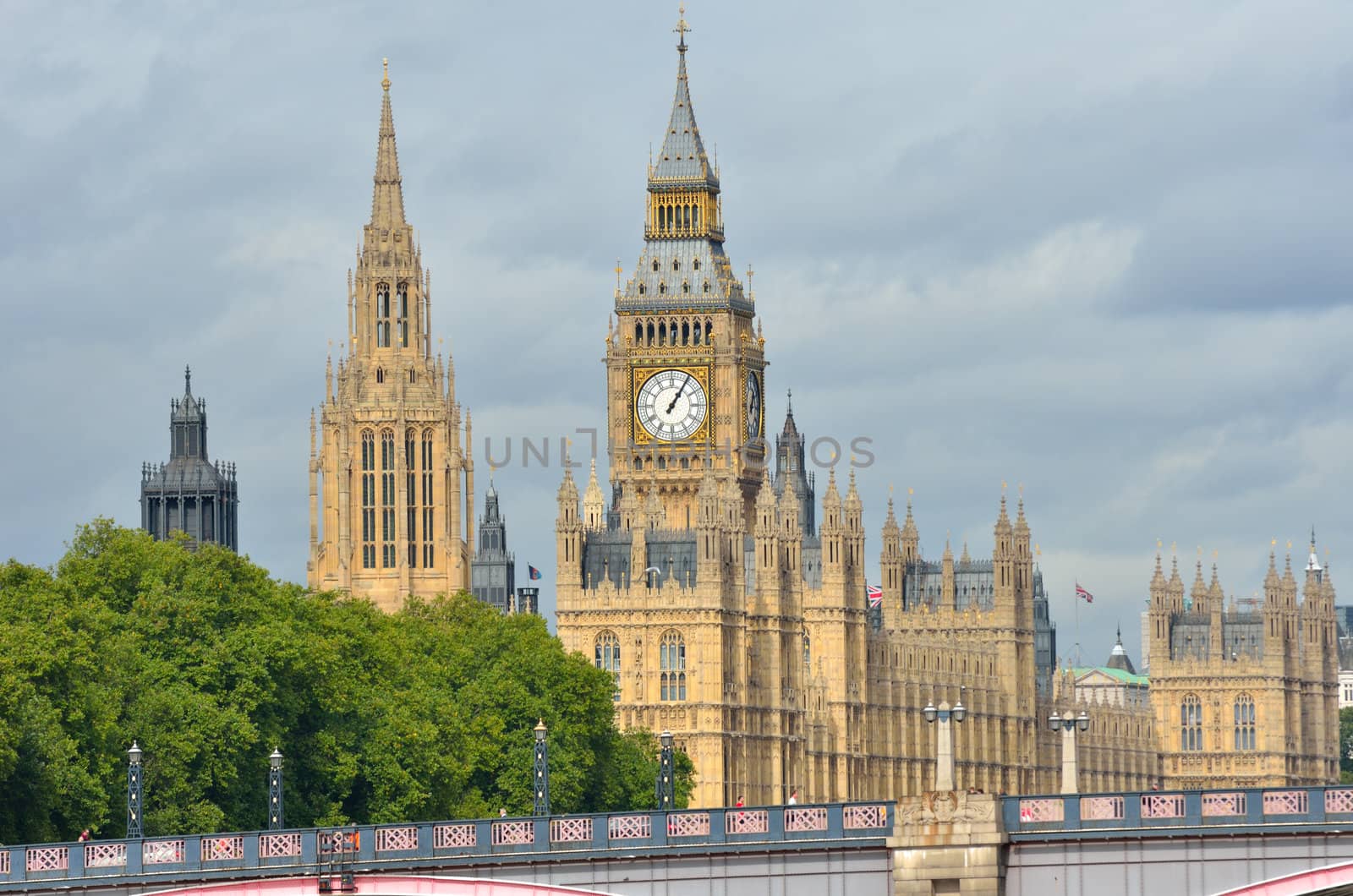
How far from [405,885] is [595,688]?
70093 millimetres

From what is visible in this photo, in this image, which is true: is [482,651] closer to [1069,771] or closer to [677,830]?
[1069,771]

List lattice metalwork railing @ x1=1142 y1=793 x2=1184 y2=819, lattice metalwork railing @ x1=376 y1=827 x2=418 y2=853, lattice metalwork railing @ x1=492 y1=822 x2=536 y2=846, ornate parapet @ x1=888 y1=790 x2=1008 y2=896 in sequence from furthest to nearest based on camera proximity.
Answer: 1. lattice metalwork railing @ x1=376 y1=827 x2=418 y2=853
2. lattice metalwork railing @ x1=492 y1=822 x2=536 y2=846
3. ornate parapet @ x1=888 y1=790 x2=1008 y2=896
4. lattice metalwork railing @ x1=1142 y1=793 x2=1184 y2=819

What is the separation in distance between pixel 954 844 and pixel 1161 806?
4.92 m

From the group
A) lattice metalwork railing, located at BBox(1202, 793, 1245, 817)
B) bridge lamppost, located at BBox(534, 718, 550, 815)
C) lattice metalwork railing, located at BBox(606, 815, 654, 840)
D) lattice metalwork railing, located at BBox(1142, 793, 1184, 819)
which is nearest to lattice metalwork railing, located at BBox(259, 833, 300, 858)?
lattice metalwork railing, located at BBox(606, 815, 654, 840)

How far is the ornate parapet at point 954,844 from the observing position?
367ft

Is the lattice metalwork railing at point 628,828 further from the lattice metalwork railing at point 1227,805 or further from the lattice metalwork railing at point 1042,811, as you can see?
the lattice metalwork railing at point 1227,805

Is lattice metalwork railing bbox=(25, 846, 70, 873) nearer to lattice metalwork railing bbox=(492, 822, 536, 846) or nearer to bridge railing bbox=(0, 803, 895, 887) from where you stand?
bridge railing bbox=(0, 803, 895, 887)

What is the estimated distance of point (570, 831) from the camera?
377 ft

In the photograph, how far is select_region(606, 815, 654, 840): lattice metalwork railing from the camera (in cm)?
11456

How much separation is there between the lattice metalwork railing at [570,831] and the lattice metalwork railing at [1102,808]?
12.0 metres

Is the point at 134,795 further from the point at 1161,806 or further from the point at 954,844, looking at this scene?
the point at 1161,806

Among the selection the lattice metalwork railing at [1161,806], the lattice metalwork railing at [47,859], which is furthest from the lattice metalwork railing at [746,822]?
the lattice metalwork railing at [47,859]

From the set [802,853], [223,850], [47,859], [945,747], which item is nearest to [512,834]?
[802,853]

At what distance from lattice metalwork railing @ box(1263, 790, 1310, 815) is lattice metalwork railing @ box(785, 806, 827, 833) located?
422 inches
